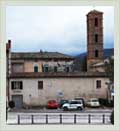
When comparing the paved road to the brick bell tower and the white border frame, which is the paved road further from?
the brick bell tower

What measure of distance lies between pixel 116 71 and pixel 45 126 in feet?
1.78

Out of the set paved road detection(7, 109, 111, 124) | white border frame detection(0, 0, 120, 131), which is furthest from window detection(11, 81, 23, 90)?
white border frame detection(0, 0, 120, 131)

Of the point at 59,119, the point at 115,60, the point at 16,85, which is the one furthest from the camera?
the point at 16,85

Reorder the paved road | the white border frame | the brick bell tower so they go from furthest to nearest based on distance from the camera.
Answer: the brick bell tower
the paved road
the white border frame

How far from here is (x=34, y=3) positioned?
94.7 inches

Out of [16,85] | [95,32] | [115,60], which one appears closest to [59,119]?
[115,60]

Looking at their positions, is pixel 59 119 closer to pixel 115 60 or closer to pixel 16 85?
pixel 115 60

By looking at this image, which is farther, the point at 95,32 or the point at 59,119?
the point at 95,32

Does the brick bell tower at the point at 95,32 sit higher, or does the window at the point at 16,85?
the brick bell tower at the point at 95,32

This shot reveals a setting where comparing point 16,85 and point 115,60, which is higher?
point 115,60

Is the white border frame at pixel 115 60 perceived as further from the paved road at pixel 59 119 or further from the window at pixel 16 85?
the window at pixel 16 85

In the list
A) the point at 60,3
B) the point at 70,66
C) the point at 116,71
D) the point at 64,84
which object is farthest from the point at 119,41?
the point at 64,84

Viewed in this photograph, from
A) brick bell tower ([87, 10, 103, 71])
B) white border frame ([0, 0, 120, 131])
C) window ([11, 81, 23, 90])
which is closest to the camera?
white border frame ([0, 0, 120, 131])

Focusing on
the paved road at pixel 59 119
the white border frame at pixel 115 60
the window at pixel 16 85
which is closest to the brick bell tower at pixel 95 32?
the window at pixel 16 85
